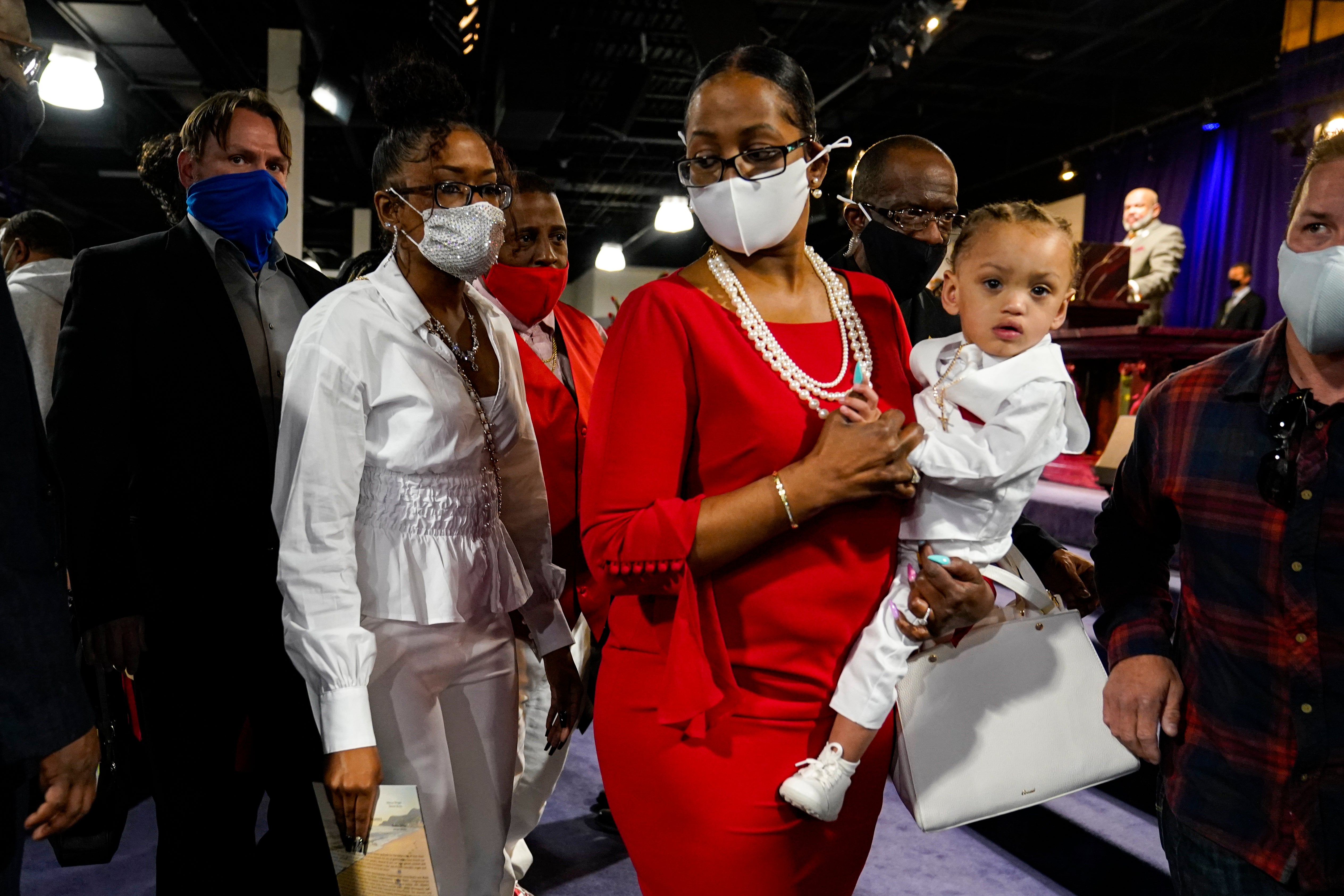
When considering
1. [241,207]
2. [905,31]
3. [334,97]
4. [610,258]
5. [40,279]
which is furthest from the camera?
[610,258]

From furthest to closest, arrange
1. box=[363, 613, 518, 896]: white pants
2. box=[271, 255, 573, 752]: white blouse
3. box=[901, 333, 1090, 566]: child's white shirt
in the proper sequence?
1. box=[363, 613, 518, 896]: white pants
2. box=[271, 255, 573, 752]: white blouse
3. box=[901, 333, 1090, 566]: child's white shirt

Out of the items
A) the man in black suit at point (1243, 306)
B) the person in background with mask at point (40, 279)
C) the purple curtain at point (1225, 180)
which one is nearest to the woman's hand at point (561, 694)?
the person in background with mask at point (40, 279)

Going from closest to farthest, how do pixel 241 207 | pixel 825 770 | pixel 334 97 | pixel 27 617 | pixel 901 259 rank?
pixel 27 617, pixel 825 770, pixel 901 259, pixel 241 207, pixel 334 97

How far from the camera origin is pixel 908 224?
2.06m

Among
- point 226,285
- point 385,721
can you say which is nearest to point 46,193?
point 226,285

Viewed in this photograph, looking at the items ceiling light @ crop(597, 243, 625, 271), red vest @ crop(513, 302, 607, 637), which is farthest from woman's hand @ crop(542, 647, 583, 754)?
ceiling light @ crop(597, 243, 625, 271)

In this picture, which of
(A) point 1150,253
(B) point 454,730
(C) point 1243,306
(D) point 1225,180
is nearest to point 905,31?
(A) point 1150,253

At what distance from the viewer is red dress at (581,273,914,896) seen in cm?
113

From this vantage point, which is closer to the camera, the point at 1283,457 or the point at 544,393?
the point at 1283,457

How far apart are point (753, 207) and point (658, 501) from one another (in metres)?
0.43

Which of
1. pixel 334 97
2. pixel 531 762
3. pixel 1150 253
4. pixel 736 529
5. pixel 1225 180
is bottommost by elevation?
pixel 531 762

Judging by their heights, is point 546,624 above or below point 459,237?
below

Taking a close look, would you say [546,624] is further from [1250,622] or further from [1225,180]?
[1225,180]

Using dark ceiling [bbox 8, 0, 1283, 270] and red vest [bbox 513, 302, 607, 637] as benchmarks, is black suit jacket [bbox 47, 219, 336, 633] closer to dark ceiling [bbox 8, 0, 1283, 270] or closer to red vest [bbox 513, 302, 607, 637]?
red vest [bbox 513, 302, 607, 637]
